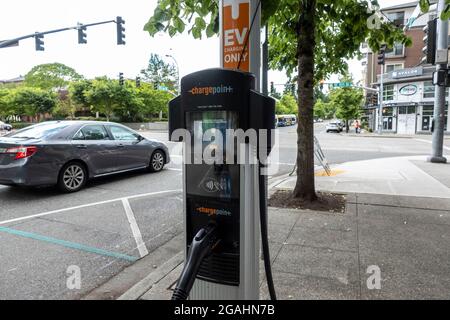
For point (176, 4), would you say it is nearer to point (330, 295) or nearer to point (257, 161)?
point (257, 161)

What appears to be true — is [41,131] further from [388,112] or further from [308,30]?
[388,112]

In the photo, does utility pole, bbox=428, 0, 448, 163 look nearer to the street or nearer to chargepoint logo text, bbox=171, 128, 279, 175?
the street

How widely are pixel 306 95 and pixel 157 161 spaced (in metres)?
5.27

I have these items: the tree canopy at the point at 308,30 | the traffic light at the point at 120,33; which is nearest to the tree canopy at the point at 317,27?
the tree canopy at the point at 308,30

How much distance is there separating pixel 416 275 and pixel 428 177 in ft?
22.6

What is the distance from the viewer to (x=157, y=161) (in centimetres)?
994

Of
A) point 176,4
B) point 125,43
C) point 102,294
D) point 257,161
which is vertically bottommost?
point 102,294

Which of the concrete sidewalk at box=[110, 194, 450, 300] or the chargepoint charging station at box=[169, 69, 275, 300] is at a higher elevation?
the chargepoint charging station at box=[169, 69, 275, 300]

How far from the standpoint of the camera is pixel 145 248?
4.44 meters

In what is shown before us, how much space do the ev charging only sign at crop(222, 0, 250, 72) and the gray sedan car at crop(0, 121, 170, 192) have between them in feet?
16.6

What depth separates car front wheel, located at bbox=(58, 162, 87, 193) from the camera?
716cm

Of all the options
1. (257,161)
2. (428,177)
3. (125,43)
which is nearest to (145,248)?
(257,161)

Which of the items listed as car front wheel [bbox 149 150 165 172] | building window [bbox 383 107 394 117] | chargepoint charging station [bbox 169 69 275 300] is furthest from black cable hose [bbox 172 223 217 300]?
building window [bbox 383 107 394 117]

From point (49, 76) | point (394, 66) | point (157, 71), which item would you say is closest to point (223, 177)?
point (394, 66)
